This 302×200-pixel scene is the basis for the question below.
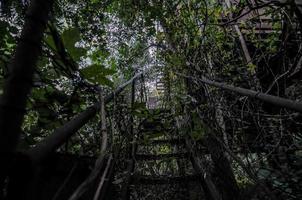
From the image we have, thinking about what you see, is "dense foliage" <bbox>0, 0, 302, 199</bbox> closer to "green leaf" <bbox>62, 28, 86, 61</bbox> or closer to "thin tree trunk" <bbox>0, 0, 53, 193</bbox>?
"green leaf" <bbox>62, 28, 86, 61</bbox>

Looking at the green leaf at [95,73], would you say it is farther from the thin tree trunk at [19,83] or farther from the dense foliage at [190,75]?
the thin tree trunk at [19,83]

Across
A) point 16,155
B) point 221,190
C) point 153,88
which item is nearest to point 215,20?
point 153,88

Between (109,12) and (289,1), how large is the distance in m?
4.94

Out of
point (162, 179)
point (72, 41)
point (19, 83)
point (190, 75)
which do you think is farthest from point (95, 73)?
point (190, 75)

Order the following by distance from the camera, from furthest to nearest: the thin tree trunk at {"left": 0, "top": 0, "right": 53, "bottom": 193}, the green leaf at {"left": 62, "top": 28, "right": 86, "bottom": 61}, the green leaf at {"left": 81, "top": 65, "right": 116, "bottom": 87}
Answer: the green leaf at {"left": 81, "top": 65, "right": 116, "bottom": 87}, the green leaf at {"left": 62, "top": 28, "right": 86, "bottom": 61}, the thin tree trunk at {"left": 0, "top": 0, "right": 53, "bottom": 193}

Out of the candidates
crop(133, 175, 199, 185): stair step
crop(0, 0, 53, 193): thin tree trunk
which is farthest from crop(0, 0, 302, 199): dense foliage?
crop(0, 0, 53, 193): thin tree trunk

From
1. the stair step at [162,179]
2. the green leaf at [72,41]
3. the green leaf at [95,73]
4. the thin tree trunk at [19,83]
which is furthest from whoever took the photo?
the stair step at [162,179]

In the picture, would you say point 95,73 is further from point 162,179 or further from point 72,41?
point 162,179

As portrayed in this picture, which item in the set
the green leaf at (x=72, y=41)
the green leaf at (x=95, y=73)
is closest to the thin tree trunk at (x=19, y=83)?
the green leaf at (x=72, y=41)

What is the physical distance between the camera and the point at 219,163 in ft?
9.27

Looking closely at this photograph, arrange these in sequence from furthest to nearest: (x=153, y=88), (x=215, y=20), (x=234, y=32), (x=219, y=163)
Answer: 1. (x=153, y=88)
2. (x=234, y=32)
3. (x=215, y=20)
4. (x=219, y=163)

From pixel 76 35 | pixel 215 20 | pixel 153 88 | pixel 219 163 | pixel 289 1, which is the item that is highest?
pixel 215 20

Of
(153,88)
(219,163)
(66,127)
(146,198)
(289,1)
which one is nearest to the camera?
(66,127)

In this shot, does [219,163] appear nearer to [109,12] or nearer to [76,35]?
[76,35]
